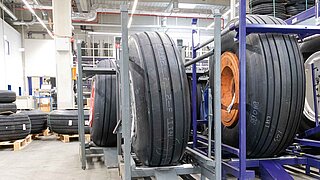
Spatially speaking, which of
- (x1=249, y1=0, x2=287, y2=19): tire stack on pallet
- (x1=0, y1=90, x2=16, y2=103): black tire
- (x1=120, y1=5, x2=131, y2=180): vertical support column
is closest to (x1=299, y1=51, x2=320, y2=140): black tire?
(x1=249, y1=0, x2=287, y2=19): tire stack on pallet

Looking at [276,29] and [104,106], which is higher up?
[276,29]

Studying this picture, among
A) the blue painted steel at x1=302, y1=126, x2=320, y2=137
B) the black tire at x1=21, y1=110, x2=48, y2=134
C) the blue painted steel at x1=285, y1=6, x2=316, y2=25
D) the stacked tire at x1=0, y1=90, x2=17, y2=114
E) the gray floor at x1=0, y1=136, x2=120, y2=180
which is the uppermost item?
the blue painted steel at x1=285, y1=6, x2=316, y2=25

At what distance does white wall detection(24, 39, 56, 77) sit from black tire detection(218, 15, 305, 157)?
14.4m

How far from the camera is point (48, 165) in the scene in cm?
409

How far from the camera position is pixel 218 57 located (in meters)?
1.96

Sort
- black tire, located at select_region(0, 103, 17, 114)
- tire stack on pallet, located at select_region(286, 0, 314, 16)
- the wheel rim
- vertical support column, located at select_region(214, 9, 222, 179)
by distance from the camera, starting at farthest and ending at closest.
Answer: black tire, located at select_region(0, 103, 17, 114), tire stack on pallet, located at select_region(286, 0, 314, 16), the wheel rim, vertical support column, located at select_region(214, 9, 222, 179)

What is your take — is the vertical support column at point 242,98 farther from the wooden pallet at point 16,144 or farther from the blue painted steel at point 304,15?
the wooden pallet at point 16,144

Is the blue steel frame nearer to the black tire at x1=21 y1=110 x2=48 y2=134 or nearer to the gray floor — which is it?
the gray floor

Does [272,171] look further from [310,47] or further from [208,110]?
[310,47]

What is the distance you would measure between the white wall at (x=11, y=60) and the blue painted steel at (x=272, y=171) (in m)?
11.8

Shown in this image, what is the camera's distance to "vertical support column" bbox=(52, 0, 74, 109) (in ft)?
27.2

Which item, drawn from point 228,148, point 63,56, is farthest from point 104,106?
point 63,56

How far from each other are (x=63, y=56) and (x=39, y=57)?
7853mm

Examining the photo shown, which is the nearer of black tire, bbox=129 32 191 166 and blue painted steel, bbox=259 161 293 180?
black tire, bbox=129 32 191 166
